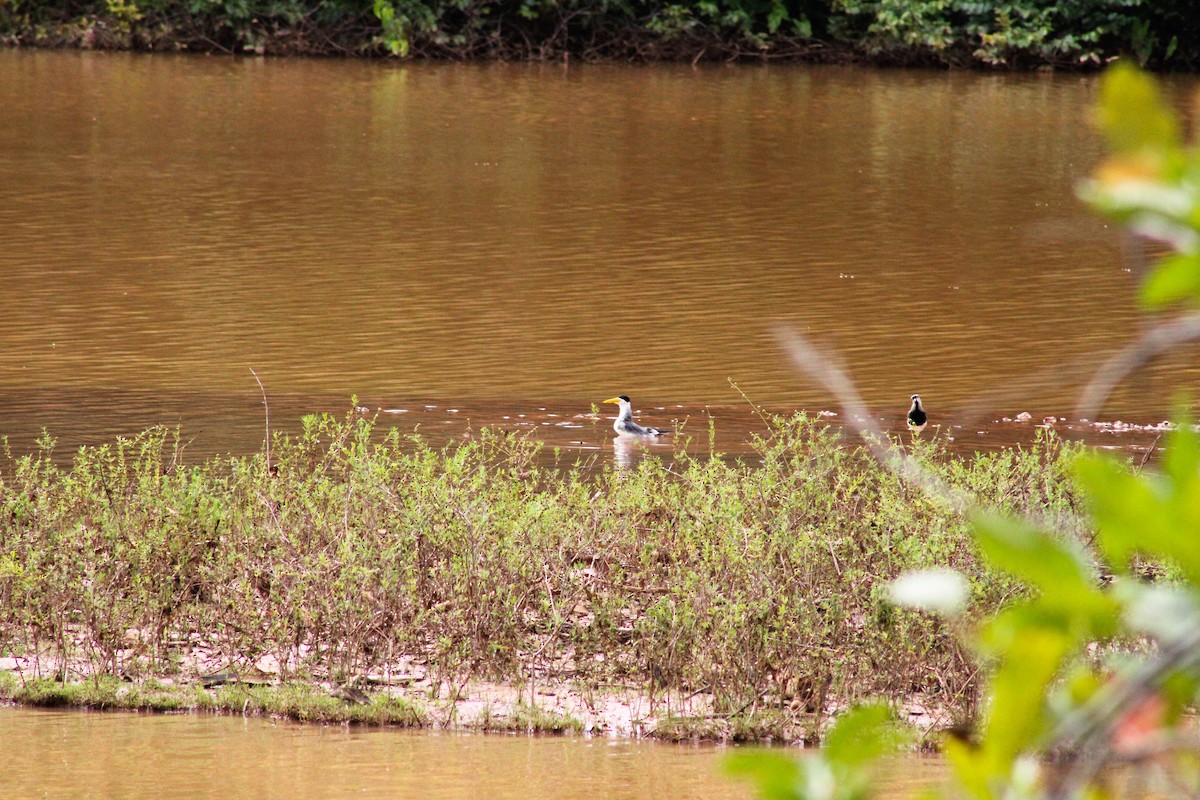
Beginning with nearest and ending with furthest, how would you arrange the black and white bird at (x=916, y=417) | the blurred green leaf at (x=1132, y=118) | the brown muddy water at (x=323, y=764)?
the blurred green leaf at (x=1132, y=118)
the brown muddy water at (x=323, y=764)
the black and white bird at (x=916, y=417)

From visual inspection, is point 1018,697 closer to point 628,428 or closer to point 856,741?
point 856,741

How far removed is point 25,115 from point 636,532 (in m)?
Answer: 21.3

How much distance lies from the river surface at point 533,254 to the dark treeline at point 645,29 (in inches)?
88.1

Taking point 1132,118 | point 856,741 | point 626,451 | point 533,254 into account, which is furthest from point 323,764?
point 533,254

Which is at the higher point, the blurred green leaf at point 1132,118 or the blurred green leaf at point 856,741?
the blurred green leaf at point 1132,118

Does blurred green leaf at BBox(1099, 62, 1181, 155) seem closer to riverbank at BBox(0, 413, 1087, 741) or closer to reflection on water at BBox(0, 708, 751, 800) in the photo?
reflection on water at BBox(0, 708, 751, 800)

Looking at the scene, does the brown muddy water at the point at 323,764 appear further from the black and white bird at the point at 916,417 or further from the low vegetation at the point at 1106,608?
the black and white bird at the point at 916,417

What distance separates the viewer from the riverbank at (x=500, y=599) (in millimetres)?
5660

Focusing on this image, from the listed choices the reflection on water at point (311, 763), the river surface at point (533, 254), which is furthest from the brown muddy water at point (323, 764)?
the river surface at point (533, 254)

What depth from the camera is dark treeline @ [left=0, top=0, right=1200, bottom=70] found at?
3234 cm

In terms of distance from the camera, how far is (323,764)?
517cm

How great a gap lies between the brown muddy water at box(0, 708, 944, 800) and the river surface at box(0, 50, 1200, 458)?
1.49m

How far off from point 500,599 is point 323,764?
1000mm

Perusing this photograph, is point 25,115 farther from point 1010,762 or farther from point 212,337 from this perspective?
point 1010,762
